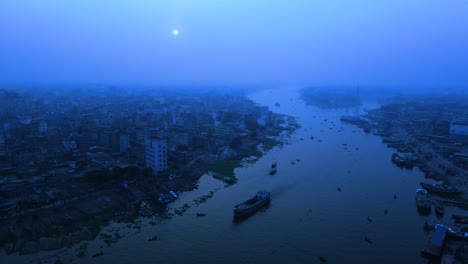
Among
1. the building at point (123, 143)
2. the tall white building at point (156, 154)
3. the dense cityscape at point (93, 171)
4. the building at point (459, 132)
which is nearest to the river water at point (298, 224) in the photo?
the dense cityscape at point (93, 171)

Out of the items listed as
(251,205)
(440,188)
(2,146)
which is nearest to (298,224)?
(251,205)

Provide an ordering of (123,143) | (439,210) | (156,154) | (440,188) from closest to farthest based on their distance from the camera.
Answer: (439,210) < (440,188) < (156,154) < (123,143)

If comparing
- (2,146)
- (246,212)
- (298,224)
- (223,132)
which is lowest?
(298,224)

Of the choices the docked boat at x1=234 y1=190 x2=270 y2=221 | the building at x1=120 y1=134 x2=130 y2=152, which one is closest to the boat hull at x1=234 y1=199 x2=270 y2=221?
the docked boat at x1=234 y1=190 x2=270 y2=221

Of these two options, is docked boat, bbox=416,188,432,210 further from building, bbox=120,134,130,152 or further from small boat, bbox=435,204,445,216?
building, bbox=120,134,130,152

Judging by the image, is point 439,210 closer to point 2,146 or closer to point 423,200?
point 423,200

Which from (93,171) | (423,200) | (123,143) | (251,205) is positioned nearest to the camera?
(251,205)
